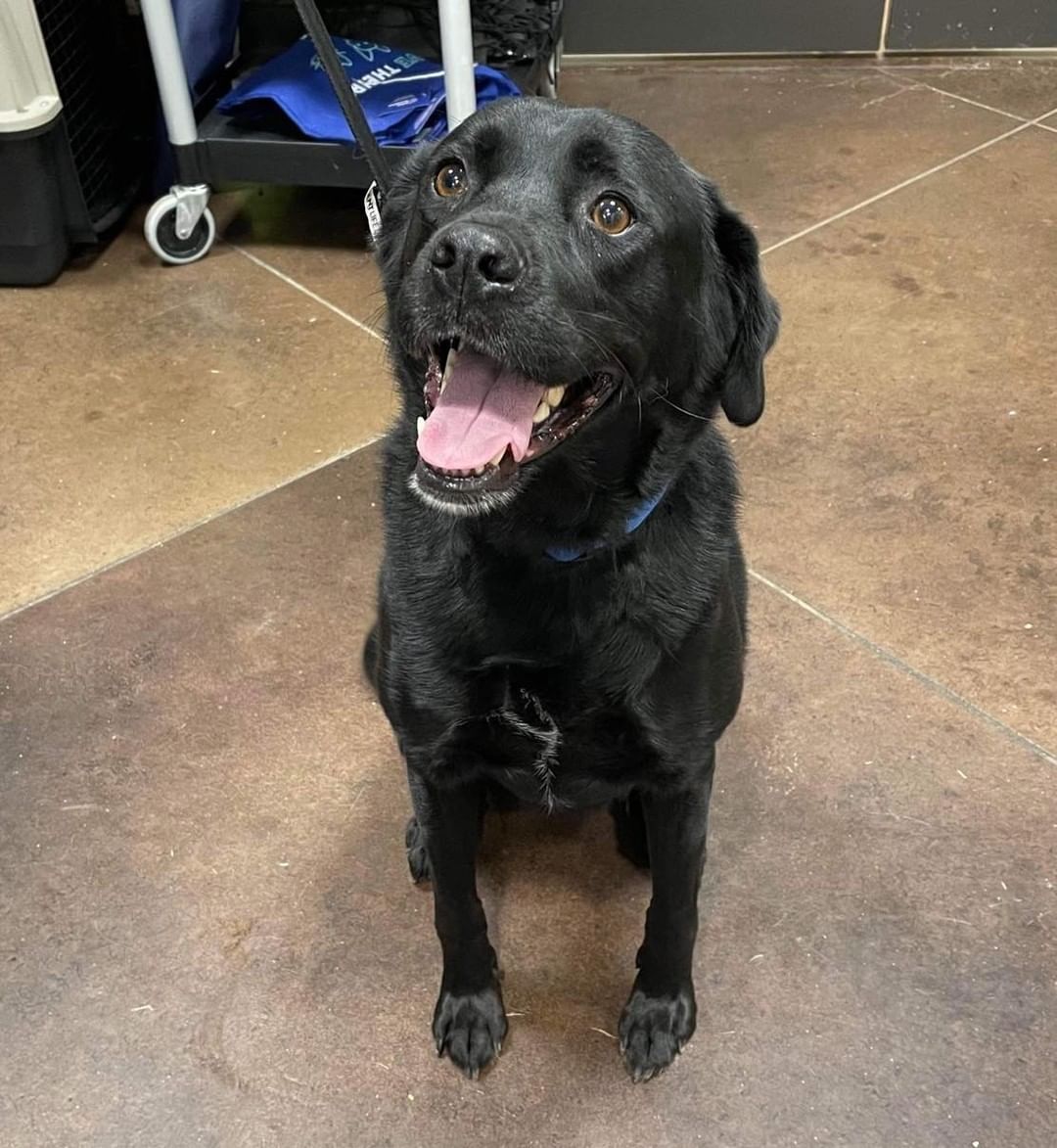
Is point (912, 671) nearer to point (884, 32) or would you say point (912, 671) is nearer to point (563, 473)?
point (563, 473)

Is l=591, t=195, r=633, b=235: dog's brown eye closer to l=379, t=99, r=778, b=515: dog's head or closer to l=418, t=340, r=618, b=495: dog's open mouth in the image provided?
l=379, t=99, r=778, b=515: dog's head

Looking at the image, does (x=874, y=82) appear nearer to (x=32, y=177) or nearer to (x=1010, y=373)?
(x=1010, y=373)

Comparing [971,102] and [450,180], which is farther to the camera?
[971,102]

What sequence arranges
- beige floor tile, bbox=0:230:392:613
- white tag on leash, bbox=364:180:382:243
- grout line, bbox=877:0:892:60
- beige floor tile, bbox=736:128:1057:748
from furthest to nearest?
grout line, bbox=877:0:892:60 → beige floor tile, bbox=0:230:392:613 → beige floor tile, bbox=736:128:1057:748 → white tag on leash, bbox=364:180:382:243

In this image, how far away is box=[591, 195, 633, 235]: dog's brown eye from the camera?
1.07 m

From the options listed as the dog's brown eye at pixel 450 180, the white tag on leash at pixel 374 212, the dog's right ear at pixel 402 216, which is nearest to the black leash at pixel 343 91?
the white tag on leash at pixel 374 212

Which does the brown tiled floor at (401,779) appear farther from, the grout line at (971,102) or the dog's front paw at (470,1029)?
the grout line at (971,102)

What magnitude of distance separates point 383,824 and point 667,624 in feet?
1.94

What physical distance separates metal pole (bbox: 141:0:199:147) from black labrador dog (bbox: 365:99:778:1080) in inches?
59.0

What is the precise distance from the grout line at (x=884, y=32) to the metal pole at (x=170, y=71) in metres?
1.95

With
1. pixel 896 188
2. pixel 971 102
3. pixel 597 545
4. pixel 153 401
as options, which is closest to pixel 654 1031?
pixel 597 545

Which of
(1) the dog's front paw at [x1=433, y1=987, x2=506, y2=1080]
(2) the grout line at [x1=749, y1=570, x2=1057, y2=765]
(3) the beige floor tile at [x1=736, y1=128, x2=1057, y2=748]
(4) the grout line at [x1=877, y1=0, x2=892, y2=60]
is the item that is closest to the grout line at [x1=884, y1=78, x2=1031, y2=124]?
(4) the grout line at [x1=877, y1=0, x2=892, y2=60]

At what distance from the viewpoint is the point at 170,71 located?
2492 millimetres

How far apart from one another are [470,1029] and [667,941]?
23 cm
